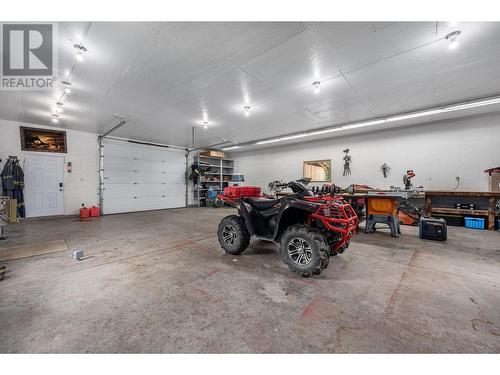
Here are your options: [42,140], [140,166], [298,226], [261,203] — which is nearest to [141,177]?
[140,166]

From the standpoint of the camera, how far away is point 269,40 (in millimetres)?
2682

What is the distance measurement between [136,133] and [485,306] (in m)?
9.62

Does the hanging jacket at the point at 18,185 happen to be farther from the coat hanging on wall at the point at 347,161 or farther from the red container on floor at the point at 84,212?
the coat hanging on wall at the point at 347,161

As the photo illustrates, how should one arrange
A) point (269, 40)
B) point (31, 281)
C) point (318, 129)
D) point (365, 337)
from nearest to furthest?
point (365, 337) < point (31, 281) < point (269, 40) < point (318, 129)

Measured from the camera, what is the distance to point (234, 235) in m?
3.10

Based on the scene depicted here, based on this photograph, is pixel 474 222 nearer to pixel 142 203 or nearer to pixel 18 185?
pixel 142 203

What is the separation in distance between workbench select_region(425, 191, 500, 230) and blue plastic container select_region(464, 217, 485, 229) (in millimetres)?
140

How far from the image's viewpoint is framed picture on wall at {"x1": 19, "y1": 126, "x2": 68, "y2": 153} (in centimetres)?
614

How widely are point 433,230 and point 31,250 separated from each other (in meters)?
7.79

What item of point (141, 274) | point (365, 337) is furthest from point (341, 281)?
point (141, 274)

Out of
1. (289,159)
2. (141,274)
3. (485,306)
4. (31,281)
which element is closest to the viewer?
(485,306)

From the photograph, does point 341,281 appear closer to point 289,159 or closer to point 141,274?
point 141,274

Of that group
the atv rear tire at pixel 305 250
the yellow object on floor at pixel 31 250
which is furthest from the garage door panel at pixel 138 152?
the atv rear tire at pixel 305 250

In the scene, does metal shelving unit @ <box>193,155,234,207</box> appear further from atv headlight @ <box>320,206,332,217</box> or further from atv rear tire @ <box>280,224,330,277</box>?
atv headlight @ <box>320,206,332,217</box>
